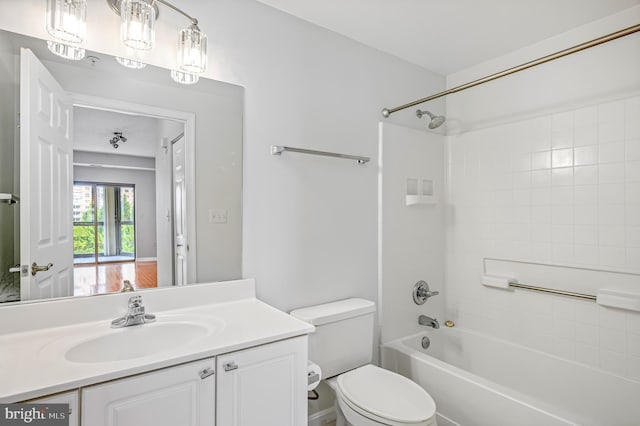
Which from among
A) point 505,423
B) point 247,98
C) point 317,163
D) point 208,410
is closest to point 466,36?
point 317,163

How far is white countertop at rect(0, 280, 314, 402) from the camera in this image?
2.96 ft

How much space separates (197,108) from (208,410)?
127 centimetres

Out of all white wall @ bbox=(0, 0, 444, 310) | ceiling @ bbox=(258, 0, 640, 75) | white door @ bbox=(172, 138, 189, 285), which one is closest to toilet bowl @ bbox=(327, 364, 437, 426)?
white wall @ bbox=(0, 0, 444, 310)

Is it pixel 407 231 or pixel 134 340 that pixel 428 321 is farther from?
pixel 134 340

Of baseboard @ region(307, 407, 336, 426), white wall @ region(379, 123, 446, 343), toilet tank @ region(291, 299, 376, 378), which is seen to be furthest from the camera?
white wall @ region(379, 123, 446, 343)

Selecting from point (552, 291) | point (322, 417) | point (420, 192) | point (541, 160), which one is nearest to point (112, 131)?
point (322, 417)

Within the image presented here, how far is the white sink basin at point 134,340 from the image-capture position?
1.16 metres

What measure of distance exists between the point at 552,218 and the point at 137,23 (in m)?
2.44

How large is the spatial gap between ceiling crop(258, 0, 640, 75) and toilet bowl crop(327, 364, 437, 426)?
194cm

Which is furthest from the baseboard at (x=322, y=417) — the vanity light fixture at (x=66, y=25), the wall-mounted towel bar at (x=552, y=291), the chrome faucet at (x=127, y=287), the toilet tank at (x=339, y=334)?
the vanity light fixture at (x=66, y=25)

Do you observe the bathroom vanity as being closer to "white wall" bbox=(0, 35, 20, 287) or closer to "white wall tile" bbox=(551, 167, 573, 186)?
"white wall" bbox=(0, 35, 20, 287)

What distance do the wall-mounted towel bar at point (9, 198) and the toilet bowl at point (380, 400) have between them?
1557mm

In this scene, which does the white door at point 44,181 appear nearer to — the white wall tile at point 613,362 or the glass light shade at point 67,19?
the glass light shade at point 67,19

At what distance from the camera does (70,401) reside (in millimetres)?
910
